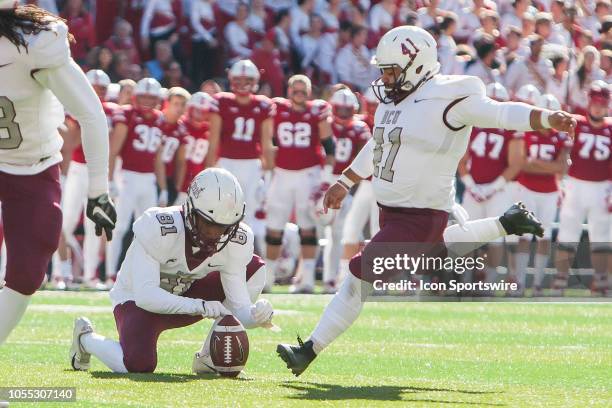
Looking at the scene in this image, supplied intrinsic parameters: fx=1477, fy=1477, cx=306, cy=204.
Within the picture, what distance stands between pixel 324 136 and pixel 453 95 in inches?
252

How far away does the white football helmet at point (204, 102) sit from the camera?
498 inches

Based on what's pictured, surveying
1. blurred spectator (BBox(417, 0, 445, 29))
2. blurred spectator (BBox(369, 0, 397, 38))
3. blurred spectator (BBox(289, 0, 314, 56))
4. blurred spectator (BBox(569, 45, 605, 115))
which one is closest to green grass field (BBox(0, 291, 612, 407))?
blurred spectator (BBox(569, 45, 605, 115))

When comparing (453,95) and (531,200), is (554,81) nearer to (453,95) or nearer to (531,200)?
(531,200)

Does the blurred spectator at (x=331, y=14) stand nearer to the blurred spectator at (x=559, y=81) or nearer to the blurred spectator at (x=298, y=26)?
the blurred spectator at (x=298, y=26)

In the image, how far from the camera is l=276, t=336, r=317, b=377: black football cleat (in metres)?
6.41

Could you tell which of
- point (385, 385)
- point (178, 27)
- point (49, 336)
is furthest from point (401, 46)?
point (178, 27)

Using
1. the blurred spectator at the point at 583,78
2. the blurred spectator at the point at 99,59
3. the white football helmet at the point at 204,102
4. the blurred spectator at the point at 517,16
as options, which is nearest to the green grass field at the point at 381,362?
the white football helmet at the point at 204,102

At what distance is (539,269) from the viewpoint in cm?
1284

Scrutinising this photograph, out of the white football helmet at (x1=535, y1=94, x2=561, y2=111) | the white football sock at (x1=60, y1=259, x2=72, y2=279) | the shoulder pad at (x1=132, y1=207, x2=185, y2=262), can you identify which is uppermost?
the white football helmet at (x1=535, y1=94, x2=561, y2=111)

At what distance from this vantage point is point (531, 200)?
12.9 metres

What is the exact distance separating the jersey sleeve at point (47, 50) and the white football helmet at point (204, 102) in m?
7.35

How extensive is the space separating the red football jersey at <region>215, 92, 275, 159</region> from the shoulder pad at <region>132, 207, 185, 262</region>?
19.8ft

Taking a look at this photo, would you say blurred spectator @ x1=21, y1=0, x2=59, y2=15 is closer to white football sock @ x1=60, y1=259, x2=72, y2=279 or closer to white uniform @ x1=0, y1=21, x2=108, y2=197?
white football sock @ x1=60, y1=259, x2=72, y2=279

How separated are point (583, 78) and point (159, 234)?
27.9 ft
